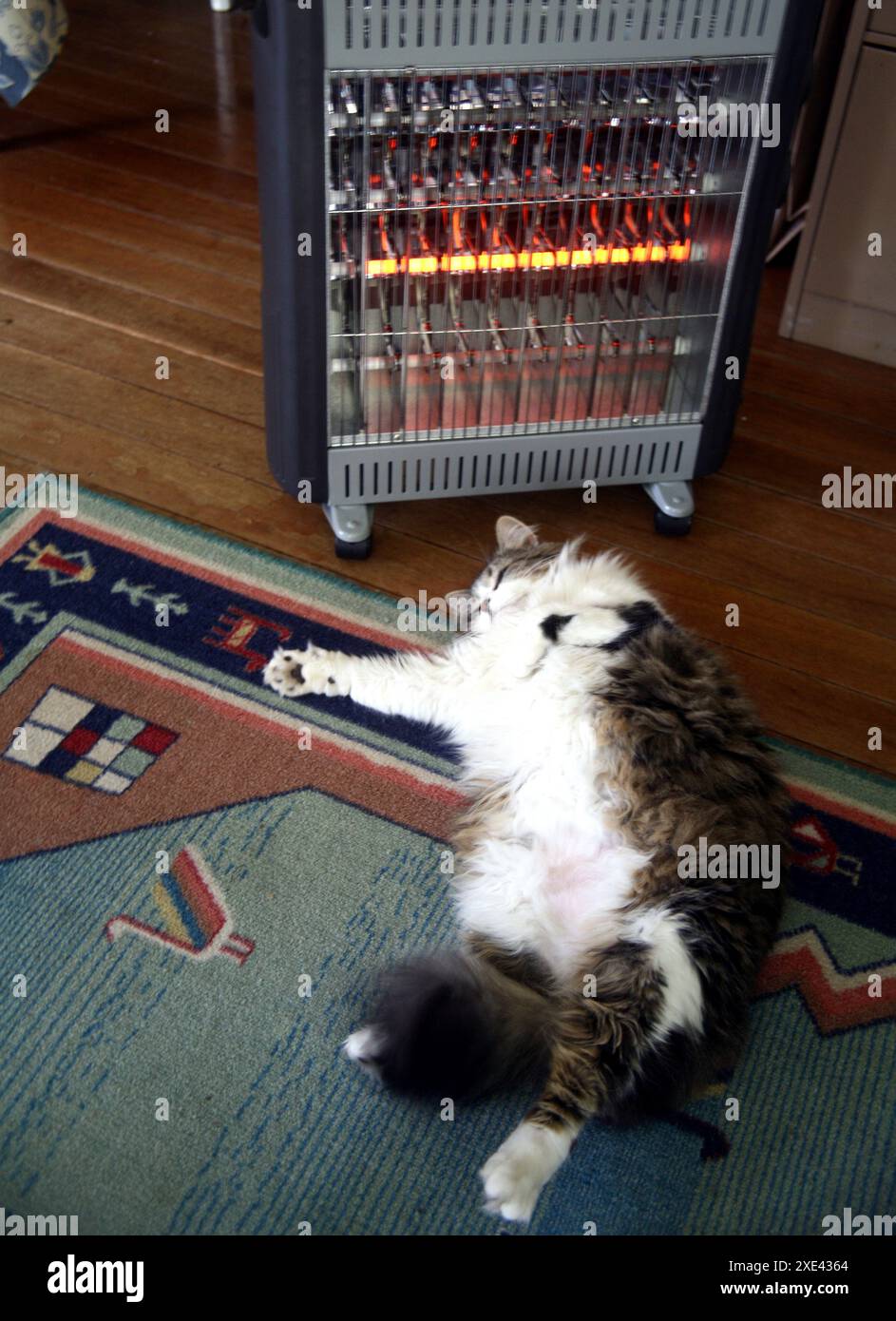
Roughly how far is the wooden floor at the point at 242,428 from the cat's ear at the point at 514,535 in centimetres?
17

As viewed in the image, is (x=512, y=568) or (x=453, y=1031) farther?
(x=512, y=568)

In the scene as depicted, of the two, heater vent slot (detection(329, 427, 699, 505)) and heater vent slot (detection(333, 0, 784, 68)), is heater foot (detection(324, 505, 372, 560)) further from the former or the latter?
heater vent slot (detection(333, 0, 784, 68))

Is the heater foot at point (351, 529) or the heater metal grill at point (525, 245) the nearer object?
the heater metal grill at point (525, 245)

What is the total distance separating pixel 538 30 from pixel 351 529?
2.66ft

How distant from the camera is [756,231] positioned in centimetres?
189

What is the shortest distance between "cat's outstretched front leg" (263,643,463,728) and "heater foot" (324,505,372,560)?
0.25 metres

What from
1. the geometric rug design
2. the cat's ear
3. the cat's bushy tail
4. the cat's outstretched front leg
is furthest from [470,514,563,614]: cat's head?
the cat's bushy tail

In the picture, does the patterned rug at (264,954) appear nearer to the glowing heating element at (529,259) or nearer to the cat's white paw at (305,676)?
the cat's white paw at (305,676)

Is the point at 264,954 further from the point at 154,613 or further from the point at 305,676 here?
the point at 154,613

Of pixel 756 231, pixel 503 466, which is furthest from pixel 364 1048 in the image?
pixel 756 231

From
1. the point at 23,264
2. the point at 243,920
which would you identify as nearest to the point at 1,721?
the point at 243,920

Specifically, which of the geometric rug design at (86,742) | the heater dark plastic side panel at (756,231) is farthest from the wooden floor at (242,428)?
the geometric rug design at (86,742)

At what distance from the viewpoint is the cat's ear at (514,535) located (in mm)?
1974
